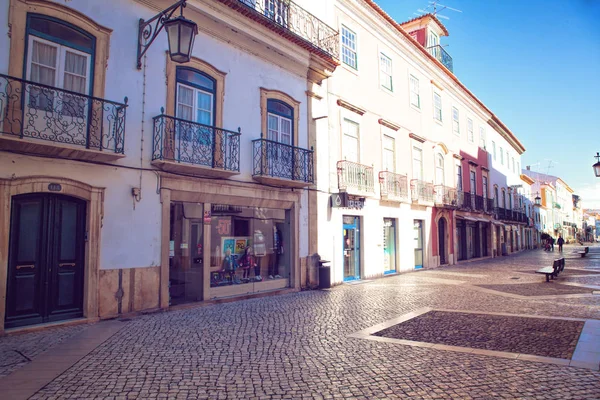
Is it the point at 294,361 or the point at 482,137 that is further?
the point at 482,137

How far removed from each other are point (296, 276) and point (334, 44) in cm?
→ 752

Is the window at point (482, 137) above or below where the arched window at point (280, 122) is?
above

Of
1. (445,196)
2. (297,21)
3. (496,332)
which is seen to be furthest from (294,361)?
(445,196)

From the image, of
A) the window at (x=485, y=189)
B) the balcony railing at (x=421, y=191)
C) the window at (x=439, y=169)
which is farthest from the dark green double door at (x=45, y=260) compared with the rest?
the window at (x=485, y=189)

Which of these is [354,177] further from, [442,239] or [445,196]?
[442,239]

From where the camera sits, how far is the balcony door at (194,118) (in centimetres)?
870

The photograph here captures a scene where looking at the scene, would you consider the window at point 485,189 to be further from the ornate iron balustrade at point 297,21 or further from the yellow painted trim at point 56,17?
the yellow painted trim at point 56,17

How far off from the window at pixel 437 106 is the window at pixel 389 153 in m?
5.13

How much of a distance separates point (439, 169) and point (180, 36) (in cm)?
1665

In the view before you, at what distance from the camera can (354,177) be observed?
1393 centimetres

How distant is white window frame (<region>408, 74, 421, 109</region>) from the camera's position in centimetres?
1847

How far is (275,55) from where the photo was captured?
11367 millimetres

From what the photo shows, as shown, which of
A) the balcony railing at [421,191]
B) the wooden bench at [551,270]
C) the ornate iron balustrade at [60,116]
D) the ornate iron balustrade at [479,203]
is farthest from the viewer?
the ornate iron balustrade at [479,203]

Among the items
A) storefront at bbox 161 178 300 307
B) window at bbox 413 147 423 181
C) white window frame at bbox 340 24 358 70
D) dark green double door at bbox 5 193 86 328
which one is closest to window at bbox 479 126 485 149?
window at bbox 413 147 423 181
